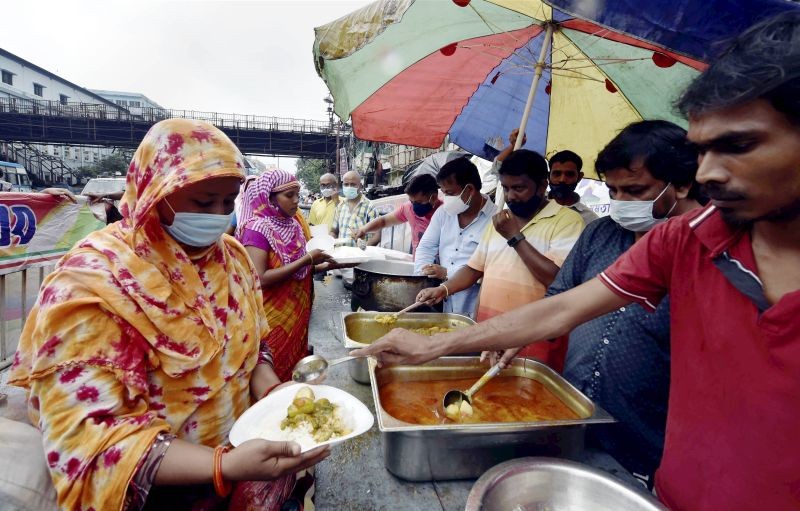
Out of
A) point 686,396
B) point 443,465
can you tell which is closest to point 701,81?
point 686,396

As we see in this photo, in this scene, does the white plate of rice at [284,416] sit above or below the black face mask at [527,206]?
below

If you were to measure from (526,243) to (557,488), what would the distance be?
161cm

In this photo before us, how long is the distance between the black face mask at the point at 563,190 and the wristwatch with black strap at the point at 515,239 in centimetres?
133

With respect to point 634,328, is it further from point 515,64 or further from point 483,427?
point 515,64

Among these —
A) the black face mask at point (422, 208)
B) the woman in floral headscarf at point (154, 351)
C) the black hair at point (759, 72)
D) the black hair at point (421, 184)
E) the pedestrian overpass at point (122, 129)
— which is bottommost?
the woman in floral headscarf at point (154, 351)

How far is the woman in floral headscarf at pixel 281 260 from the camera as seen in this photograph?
2896 millimetres

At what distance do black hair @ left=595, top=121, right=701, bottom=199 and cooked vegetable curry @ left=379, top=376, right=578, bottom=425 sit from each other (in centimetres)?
125

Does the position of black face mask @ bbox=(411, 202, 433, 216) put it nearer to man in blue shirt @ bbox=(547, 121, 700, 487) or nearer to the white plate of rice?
man in blue shirt @ bbox=(547, 121, 700, 487)

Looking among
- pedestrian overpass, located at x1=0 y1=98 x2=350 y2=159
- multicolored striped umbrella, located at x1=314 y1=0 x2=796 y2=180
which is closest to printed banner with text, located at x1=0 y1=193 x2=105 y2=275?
multicolored striped umbrella, located at x1=314 y1=0 x2=796 y2=180

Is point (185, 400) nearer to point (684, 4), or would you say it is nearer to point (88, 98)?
point (684, 4)

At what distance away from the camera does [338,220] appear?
6797 mm

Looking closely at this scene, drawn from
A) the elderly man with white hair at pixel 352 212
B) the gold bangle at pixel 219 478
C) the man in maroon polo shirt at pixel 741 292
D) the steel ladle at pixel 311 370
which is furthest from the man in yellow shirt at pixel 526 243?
the elderly man with white hair at pixel 352 212

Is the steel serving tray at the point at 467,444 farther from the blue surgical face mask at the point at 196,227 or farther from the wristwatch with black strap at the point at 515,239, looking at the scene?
the wristwatch with black strap at the point at 515,239

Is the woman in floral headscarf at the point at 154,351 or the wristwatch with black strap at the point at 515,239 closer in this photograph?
the woman in floral headscarf at the point at 154,351
